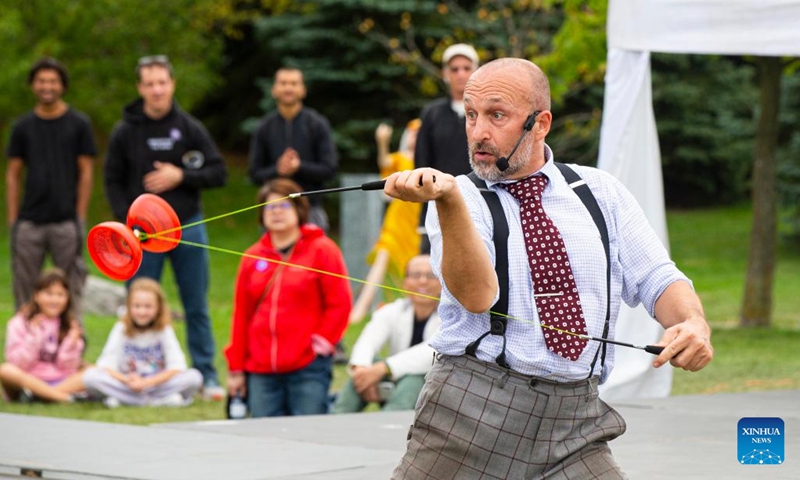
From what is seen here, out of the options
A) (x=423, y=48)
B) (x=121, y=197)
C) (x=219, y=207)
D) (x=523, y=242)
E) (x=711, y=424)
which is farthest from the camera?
(x=219, y=207)

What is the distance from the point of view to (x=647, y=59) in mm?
8672

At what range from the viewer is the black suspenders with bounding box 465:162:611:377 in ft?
11.9

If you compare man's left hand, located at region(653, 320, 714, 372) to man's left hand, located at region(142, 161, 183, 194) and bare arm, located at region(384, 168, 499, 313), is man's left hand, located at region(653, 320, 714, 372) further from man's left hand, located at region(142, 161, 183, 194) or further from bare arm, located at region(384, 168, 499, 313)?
man's left hand, located at region(142, 161, 183, 194)

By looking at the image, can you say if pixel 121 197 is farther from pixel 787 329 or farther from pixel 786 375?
pixel 787 329

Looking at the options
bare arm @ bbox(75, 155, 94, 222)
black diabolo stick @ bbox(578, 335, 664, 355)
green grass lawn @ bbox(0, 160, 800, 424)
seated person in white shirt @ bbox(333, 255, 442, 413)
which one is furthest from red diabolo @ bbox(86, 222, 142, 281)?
bare arm @ bbox(75, 155, 94, 222)

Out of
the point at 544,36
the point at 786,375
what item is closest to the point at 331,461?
the point at 786,375

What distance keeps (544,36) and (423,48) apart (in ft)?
9.06

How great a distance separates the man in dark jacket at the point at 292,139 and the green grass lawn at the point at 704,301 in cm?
153

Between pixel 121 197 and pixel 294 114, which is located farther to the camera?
pixel 294 114

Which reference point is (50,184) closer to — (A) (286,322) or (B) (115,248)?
(A) (286,322)

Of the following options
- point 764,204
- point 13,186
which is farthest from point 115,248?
point 764,204

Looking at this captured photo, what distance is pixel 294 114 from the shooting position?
36.4 feet

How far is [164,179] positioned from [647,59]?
3340mm

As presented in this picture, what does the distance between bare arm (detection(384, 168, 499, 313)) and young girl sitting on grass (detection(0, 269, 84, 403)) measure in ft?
21.1
